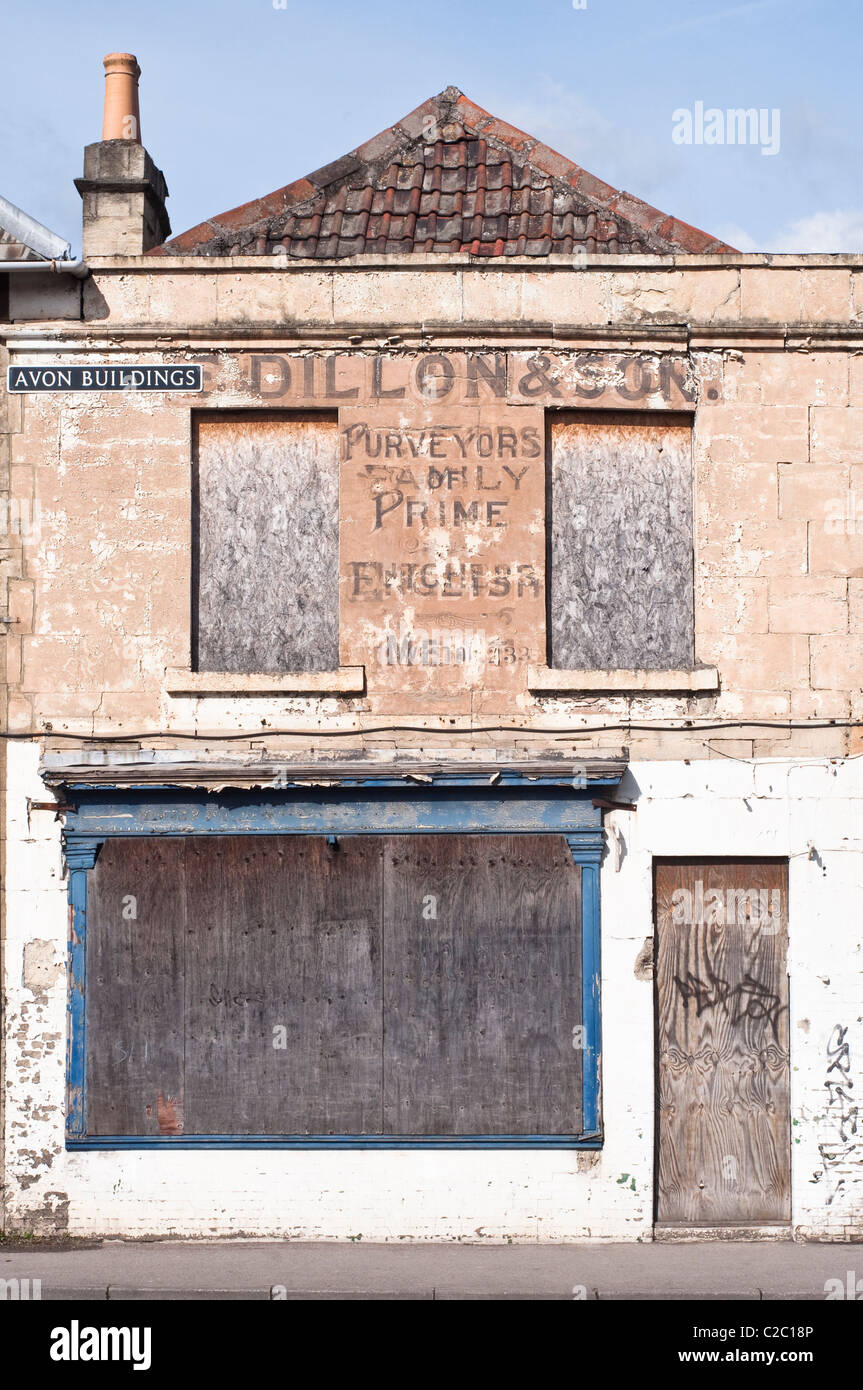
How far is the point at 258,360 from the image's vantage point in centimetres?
1118

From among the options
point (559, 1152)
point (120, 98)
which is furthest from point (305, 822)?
point (120, 98)

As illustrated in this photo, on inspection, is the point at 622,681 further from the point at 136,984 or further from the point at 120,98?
the point at 120,98

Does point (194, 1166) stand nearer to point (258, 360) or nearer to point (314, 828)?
point (314, 828)

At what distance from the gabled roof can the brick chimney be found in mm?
246

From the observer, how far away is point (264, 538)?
11.3 m

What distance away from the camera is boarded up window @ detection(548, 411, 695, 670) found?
11.2 meters

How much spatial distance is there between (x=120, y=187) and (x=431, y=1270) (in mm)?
8074

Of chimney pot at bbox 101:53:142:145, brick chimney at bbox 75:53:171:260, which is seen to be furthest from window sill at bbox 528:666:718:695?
chimney pot at bbox 101:53:142:145

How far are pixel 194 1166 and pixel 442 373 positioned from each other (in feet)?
19.7

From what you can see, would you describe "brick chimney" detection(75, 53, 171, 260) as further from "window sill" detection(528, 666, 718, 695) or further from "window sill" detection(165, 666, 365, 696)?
"window sill" detection(528, 666, 718, 695)

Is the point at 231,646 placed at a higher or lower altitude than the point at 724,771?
higher

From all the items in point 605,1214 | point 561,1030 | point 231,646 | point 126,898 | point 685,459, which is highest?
point 685,459

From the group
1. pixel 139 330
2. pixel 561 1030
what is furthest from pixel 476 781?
pixel 139 330

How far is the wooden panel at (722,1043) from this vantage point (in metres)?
10.8
